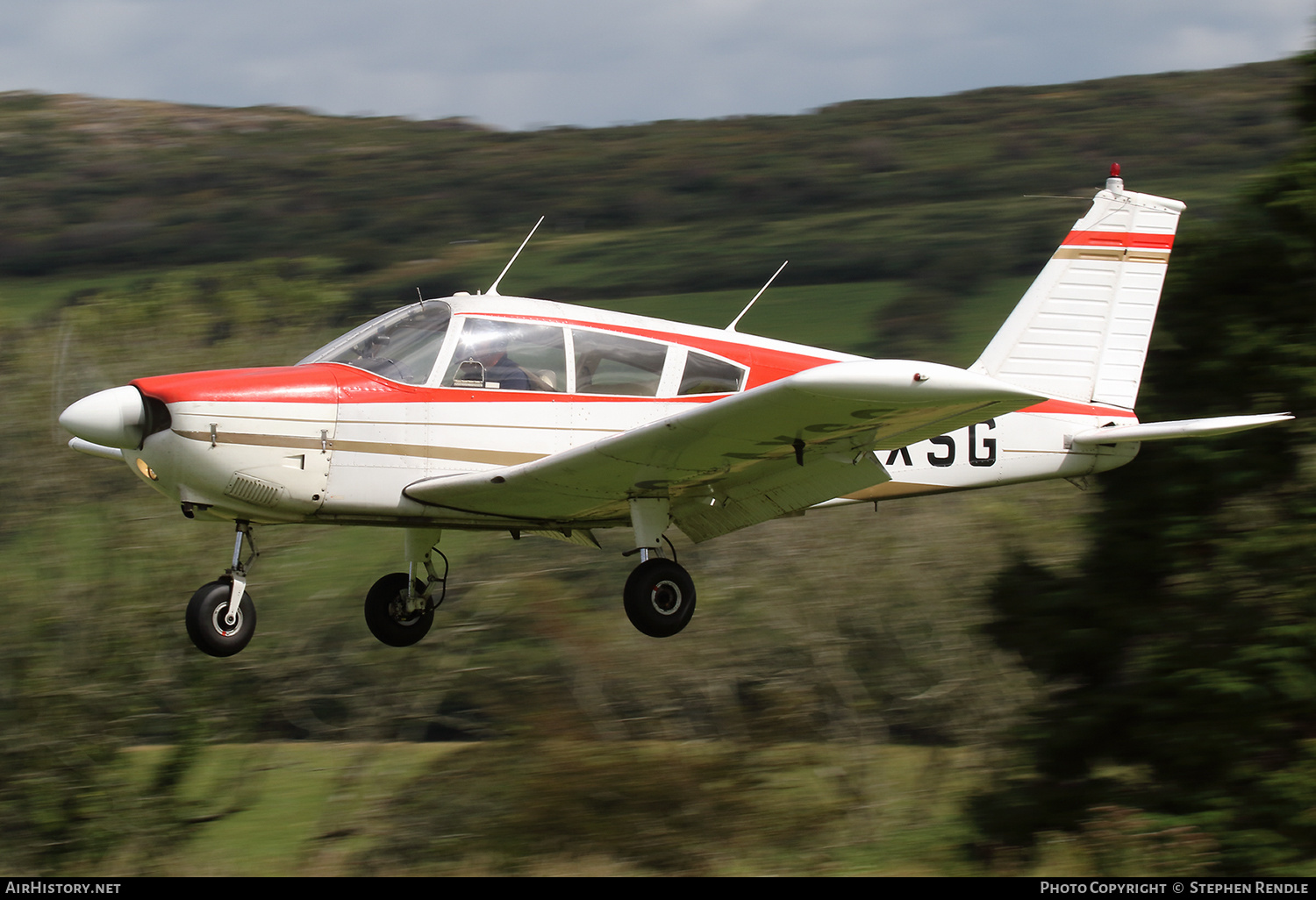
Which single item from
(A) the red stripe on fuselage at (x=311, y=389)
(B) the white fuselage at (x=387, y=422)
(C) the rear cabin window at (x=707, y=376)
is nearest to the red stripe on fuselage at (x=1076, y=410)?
(B) the white fuselage at (x=387, y=422)

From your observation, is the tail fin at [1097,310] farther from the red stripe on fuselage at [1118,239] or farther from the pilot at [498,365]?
the pilot at [498,365]

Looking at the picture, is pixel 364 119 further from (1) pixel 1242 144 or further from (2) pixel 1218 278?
(2) pixel 1218 278

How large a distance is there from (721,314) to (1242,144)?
29398mm

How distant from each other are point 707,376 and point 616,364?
631mm

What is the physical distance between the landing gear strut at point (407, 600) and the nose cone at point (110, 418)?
7.39 ft

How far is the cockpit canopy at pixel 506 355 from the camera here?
24.9 ft

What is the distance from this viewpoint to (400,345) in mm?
7641

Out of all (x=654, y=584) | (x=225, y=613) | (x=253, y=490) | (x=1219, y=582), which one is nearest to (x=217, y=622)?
(x=225, y=613)

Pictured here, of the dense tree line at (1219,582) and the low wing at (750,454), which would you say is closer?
the low wing at (750,454)

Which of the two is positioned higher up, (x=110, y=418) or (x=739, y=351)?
(x=739, y=351)

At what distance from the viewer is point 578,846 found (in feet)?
64.0

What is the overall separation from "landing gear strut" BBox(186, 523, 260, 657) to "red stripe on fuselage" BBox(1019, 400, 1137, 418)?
5.69 m

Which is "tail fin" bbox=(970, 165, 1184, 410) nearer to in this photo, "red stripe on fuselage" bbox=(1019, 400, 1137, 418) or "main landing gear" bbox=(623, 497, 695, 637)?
"red stripe on fuselage" bbox=(1019, 400, 1137, 418)

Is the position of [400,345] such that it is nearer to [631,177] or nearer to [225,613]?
[225,613]
